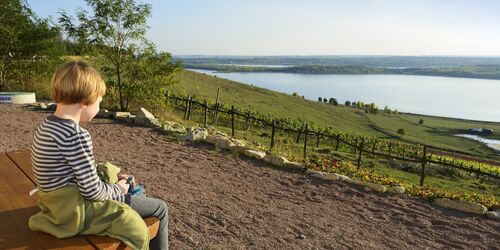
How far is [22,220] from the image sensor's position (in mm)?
2529

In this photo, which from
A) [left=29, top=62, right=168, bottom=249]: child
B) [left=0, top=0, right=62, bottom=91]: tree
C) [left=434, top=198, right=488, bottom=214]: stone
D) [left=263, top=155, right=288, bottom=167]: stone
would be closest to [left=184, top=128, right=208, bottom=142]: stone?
[left=263, top=155, right=288, bottom=167]: stone

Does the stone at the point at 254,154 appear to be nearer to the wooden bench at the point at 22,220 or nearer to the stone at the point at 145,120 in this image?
the stone at the point at 145,120

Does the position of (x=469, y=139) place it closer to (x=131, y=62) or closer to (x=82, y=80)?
(x=131, y=62)

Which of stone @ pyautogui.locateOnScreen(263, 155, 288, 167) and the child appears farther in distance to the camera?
stone @ pyautogui.locateOnScreen(263, 155, 288, 167)

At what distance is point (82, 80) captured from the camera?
7.40ft

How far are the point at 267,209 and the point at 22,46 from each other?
1406 centimetres

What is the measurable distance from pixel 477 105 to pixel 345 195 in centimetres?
14051

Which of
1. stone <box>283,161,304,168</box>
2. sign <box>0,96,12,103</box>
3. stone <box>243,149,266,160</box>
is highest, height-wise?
sign <box>0,96,12,103</box>

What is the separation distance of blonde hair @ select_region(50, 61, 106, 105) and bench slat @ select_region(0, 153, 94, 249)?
2.44ft

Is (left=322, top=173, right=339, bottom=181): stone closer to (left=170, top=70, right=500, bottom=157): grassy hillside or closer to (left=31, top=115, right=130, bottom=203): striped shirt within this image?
(left=31, top=115, right=130, bottom=203): striped shirt

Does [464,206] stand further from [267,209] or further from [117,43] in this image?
[117,43]

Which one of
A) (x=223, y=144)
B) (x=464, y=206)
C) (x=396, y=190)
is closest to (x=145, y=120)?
(x=223, y=144)

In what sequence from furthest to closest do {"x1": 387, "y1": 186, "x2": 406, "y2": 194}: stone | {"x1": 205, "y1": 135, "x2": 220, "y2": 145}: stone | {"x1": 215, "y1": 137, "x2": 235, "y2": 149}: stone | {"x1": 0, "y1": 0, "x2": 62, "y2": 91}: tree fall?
{"x1": 0, "y1": 0, "x2": 62, "y2": 91}: tree, {"x1": 205, "y1": 135, "x2": 220, "y2": 145}: stone, {"x1": 215, "y1": 137, "x2": 235, "y2": 149}: stone, {"x1": 387, "y1": 186, "x2": 406, "y2": 194}: stone

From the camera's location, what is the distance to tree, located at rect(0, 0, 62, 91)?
52.6 ft
